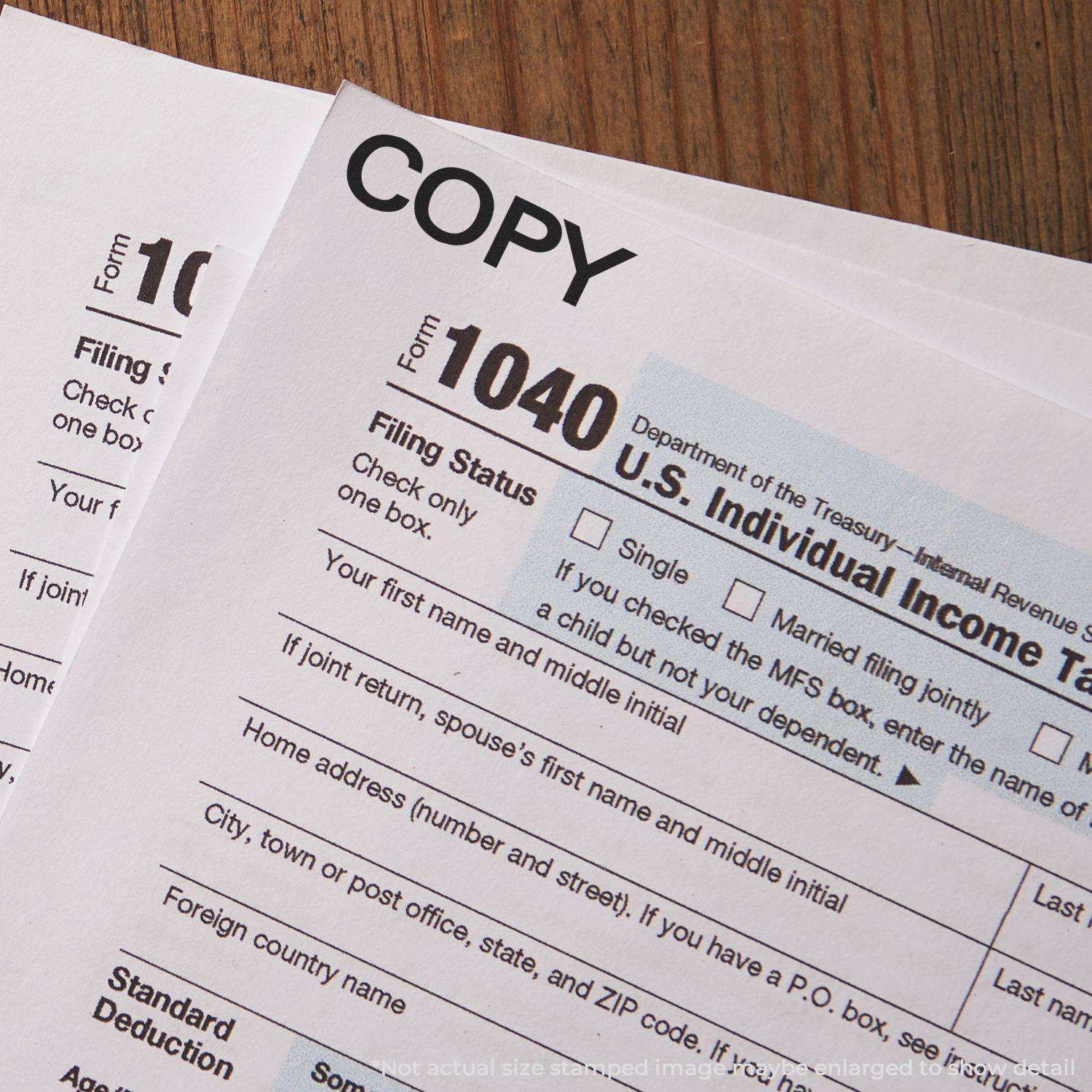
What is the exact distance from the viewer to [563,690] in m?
0.27

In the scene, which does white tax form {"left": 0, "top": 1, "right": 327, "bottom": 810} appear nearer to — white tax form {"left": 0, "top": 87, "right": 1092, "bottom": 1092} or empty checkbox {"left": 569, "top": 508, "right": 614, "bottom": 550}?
white tax form {"left": 0, "top": 87, "right": 1092, "bottom": 1092}

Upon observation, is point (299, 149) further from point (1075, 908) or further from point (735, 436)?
point (1075, 908)

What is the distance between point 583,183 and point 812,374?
9cm

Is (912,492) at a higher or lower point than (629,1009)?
higher

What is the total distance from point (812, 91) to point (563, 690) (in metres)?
0.20

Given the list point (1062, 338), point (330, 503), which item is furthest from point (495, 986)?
point (1062, 338)

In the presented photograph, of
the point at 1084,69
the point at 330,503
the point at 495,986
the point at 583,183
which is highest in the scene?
the point at 1084,69

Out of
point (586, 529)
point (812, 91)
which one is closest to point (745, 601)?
point (586, 529)

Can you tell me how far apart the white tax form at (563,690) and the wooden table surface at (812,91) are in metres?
0.03

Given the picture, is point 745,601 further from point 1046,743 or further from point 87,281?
point 87,281

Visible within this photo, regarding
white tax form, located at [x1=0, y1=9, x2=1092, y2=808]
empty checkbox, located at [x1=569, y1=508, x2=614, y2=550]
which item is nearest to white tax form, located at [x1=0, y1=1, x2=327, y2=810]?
white tax form, located at [x1=0, y1=9, x2=1092, y2=808]

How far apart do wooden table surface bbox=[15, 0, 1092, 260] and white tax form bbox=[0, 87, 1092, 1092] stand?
3 cm

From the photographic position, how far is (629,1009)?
0.27m

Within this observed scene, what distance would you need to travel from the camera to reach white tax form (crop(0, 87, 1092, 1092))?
0.88 ft
